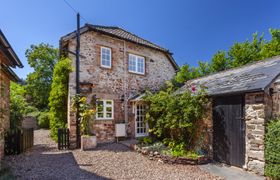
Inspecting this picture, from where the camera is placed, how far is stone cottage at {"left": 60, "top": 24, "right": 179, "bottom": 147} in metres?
10.9

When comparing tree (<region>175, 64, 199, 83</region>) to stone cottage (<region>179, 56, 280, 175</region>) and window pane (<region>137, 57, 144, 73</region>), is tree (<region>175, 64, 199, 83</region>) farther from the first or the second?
stone cottage (<region>179, 56, 280, 175</region>)

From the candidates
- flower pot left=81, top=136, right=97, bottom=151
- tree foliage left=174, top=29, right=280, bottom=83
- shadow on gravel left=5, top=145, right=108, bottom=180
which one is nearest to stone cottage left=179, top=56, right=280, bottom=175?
shadow on gravel left=5, top=145, right=108, bottom=180

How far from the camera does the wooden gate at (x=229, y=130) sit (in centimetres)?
664

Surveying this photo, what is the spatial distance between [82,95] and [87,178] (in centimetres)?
587

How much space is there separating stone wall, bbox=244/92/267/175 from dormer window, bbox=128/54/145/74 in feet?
26.8

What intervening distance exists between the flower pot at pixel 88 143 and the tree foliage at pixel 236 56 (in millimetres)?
13591

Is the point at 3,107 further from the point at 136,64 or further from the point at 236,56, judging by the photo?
the point at 236,56

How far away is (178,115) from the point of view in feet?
27.2

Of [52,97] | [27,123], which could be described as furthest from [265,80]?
[27,123]

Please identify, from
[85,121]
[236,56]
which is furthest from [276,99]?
[236,56]

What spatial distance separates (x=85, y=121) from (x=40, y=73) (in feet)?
66.9

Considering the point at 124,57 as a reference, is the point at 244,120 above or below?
below

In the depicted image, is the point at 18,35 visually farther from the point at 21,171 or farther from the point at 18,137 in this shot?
the point at 21,171

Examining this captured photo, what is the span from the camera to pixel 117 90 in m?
12.2
